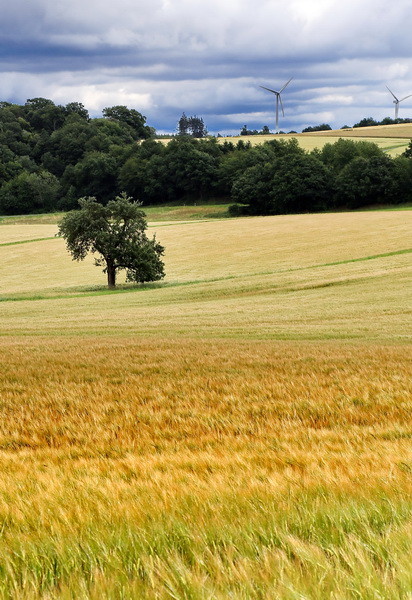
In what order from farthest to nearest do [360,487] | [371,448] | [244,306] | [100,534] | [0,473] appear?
[244,306]
[371,448]
[0,473]
[360,487]
[100,534]

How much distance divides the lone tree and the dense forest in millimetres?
61467

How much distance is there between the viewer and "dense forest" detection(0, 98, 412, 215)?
106 m

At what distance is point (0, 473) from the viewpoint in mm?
4559

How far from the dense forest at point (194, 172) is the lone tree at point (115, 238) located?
6147 cm

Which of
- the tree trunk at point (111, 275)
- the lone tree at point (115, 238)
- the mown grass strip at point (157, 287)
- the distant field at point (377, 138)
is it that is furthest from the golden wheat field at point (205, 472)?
the distant field at point (377, 138)

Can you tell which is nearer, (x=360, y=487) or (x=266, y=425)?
(x=360, y=487)

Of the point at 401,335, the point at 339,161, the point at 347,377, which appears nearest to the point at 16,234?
the point at 339,161

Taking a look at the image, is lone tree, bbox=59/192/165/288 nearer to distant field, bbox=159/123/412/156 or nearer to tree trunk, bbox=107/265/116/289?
tree trunk, bbox=107/265/116/289

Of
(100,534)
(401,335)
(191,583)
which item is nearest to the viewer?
(191,583)

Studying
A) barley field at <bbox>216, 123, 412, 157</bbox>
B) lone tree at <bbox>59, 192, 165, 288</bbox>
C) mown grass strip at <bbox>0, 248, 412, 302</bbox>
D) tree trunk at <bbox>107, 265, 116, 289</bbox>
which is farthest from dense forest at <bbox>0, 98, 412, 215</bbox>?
tree trunk at <bbox>107, 265, 116, 289</bbox>

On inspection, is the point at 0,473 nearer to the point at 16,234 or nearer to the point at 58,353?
the point at 58,353

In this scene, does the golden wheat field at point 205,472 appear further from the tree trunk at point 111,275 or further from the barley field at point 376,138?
the barley field at point 376,138

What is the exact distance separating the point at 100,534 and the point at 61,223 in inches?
2000

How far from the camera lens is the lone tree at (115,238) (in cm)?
5006
